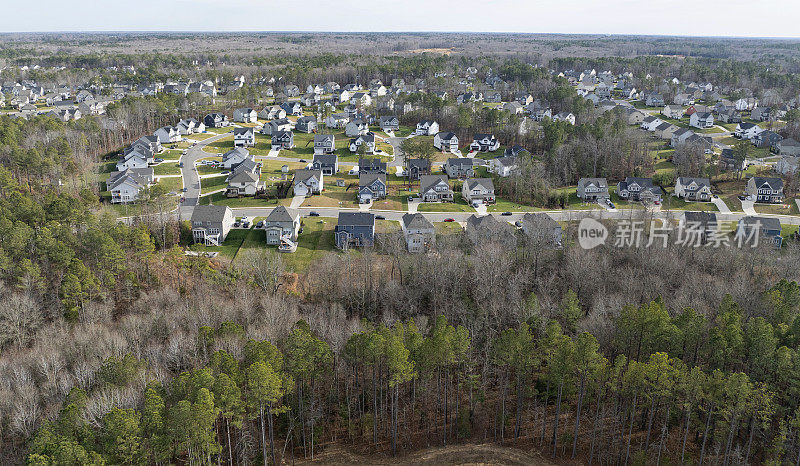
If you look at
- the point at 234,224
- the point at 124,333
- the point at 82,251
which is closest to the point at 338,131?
the point at 234,224

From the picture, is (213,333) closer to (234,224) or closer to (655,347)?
(655,347)

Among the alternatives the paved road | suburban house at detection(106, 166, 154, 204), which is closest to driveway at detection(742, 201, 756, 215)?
the paved road

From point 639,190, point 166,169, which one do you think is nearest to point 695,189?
point 639,190

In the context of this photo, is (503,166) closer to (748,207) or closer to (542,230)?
(542,230)

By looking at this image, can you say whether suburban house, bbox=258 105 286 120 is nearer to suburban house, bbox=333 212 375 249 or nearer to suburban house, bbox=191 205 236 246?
suburban house, bbox=191 205 236 246

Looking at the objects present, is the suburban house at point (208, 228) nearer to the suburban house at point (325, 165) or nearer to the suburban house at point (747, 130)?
the suburban house at point (325, 165)

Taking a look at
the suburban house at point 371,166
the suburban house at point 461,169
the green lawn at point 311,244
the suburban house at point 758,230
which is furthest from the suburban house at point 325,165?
the suburban house at point 758,230
